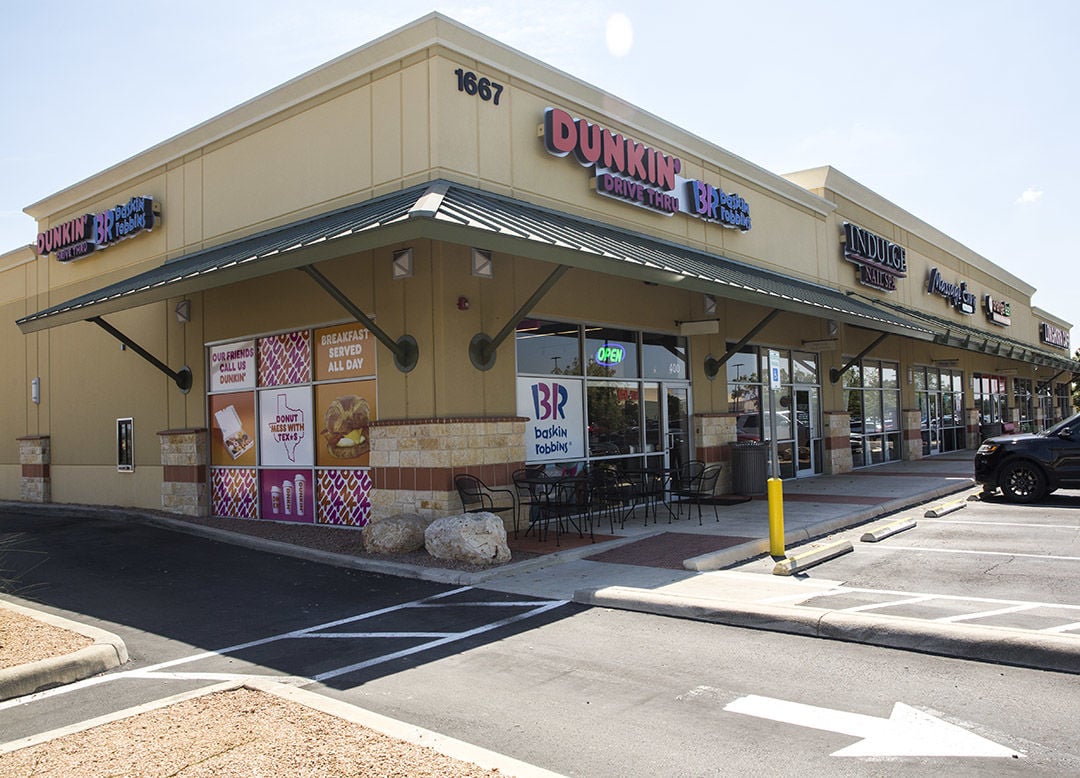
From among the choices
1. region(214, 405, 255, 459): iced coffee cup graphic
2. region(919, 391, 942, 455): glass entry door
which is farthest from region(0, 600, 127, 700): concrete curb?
region(919, 391, 942, 455): glass entry door

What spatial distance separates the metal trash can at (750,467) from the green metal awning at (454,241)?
286 cm

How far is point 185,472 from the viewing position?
1548cm

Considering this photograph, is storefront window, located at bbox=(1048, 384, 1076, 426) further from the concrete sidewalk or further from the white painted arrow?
the white painted arrow

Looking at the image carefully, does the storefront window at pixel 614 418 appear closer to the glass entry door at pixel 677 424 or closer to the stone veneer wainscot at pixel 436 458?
the glass entry door at pixel 677 424

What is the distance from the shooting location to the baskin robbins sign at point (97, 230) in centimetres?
1662

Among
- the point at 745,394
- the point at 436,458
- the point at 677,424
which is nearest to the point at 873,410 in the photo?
the point at 745,394

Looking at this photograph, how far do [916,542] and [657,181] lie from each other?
7644 mm

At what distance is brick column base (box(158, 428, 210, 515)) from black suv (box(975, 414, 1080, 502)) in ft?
47.3

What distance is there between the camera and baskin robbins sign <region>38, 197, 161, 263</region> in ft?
54.5

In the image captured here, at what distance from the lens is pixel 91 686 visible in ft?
19.2

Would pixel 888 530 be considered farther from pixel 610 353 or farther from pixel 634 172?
pixel 634 172

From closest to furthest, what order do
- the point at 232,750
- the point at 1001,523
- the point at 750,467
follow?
the point at 232,750
the point at 1001,523
the point at 750,467

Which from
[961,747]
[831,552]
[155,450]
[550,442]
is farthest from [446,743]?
[155,450]

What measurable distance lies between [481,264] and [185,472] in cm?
810
